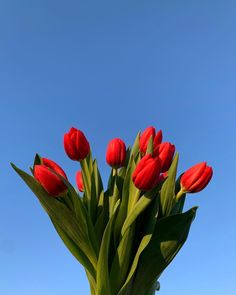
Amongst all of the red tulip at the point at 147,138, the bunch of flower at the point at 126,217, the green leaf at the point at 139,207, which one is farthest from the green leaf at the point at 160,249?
the red tulip at the point at 147,138

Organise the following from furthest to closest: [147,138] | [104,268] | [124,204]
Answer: [147,138]
[124,204]
[104,268]

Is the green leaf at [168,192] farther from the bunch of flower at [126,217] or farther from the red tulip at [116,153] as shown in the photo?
the red tulip at [116,153]

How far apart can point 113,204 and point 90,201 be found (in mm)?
130

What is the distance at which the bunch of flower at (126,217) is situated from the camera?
2.01m

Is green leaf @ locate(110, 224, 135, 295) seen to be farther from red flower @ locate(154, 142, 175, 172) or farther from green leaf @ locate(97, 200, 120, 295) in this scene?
red flower @ locate(154, 142, 175, 172)

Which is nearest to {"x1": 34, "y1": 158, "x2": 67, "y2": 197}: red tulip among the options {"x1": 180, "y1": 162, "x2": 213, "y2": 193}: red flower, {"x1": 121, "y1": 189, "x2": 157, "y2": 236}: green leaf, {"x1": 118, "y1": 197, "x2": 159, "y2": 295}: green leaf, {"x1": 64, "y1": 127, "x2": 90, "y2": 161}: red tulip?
{"x1": 64, "y1": 127, "x2": 90, "y2": 161}: red tulip

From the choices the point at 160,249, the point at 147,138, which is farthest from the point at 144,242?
the point at 147,138

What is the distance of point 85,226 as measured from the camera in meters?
2.09

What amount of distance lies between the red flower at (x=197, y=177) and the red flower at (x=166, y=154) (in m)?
0.12

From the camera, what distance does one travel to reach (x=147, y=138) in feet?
7.50

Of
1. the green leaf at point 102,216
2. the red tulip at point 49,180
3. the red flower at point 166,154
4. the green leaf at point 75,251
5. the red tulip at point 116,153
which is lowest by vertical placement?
the green leaf at point 75,251

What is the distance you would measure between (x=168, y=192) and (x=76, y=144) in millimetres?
531

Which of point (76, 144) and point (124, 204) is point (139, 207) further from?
point (76, 144)

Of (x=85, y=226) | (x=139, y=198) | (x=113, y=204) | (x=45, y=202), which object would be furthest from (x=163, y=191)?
(x=45, y=202)
